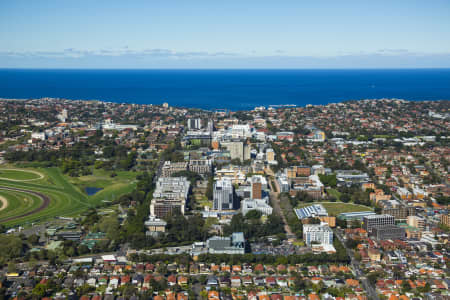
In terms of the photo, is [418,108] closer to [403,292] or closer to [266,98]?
[266,98]

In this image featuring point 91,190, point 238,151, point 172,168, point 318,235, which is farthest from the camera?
point 238,151

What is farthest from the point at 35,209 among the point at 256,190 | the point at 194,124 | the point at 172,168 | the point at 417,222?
the point at 194,124

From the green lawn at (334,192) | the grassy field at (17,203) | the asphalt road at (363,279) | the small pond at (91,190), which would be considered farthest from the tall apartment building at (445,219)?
the grassy field at (17,203)

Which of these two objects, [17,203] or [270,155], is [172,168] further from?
[17,203]

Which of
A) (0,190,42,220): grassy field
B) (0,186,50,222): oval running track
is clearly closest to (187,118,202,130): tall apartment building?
(0,186,50,222): oval running track

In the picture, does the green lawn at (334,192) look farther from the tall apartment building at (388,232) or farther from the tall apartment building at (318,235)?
the tall apartment building at (318,235)

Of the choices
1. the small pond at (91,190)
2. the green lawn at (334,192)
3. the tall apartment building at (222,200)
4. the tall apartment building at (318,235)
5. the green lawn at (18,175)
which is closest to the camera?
the tall apartment building at (318,235)
